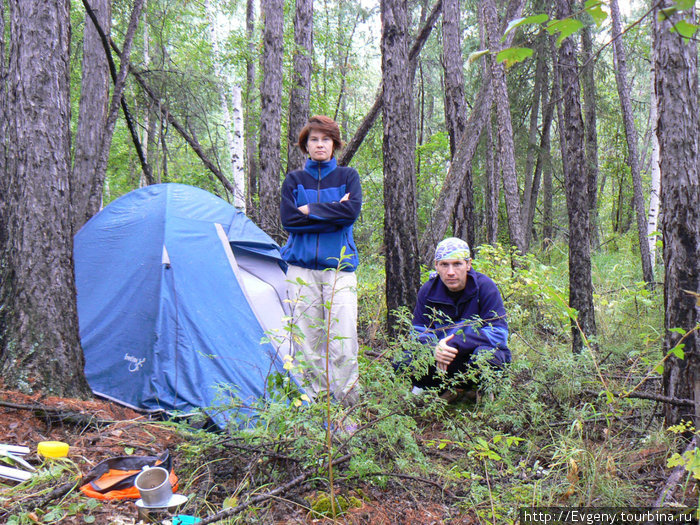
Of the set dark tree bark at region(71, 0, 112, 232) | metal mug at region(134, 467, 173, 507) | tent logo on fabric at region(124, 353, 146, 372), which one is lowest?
metal mug at region(134, 467, 173, 507)

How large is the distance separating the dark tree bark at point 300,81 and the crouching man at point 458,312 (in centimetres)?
341

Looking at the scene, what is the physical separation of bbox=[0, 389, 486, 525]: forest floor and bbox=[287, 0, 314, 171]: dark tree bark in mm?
4408

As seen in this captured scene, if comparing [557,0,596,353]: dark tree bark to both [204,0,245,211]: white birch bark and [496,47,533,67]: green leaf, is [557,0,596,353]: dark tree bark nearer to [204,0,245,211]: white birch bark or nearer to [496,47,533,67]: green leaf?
[496,47,533,67]: green leaf

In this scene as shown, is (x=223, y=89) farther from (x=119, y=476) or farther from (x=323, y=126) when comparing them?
(x=119, y=476)

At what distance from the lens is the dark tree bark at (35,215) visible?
292 centimetres

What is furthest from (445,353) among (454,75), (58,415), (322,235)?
(454,75)

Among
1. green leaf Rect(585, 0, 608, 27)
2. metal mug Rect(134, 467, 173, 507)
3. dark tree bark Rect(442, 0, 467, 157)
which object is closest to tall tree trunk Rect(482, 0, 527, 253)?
dark tree bark Rect(442, 0, 467, 157)

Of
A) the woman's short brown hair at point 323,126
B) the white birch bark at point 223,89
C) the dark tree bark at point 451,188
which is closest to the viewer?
the woman's short brown hair at point 323,126

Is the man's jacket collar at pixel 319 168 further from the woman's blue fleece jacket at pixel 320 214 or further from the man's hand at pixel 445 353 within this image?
the man's hand at pixel 445 353

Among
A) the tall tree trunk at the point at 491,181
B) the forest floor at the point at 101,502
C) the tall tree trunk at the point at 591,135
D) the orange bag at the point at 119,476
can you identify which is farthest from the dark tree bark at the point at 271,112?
the tall tree trunk at the point at 591,135

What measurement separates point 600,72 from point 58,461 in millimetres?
12922

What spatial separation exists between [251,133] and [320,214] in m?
7.72

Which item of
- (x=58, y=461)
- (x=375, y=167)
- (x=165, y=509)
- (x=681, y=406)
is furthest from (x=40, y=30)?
(x=375, y=167)

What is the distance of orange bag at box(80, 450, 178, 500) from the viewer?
2.22 meters
